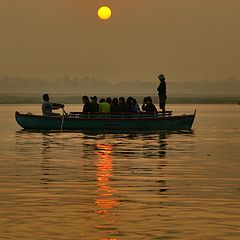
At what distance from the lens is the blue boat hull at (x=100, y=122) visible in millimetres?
47656

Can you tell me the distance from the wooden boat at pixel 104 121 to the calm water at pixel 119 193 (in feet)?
41.3

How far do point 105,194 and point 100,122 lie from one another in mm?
29122

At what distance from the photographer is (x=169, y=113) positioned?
49906mm

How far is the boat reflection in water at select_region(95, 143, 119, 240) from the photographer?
14.9 metres

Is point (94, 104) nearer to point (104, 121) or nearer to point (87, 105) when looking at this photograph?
point (87, 105)

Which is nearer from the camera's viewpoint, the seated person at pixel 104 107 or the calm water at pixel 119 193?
the calm water at pixel 119 193

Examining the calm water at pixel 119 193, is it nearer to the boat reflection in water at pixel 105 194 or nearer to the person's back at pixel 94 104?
the boat reflection in water at pixel 105 194

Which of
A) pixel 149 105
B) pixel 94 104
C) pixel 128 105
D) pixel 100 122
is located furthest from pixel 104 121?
pixel 149 105

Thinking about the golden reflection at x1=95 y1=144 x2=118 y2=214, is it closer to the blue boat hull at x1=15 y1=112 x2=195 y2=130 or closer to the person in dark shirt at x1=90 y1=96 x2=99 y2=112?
the blue boat hull at x1=15 y1=112 x2=195 y2=130

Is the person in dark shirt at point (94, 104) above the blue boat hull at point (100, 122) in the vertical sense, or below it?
above

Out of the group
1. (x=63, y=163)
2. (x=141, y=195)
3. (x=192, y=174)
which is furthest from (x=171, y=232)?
(x=63, y=163)

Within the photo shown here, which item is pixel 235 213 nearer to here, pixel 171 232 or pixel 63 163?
pixel 171 232

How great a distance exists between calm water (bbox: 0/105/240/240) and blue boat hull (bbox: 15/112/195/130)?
12.6 m

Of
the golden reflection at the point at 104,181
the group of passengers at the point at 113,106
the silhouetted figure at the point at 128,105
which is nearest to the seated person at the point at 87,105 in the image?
the group of passengers at the point at 113,106
